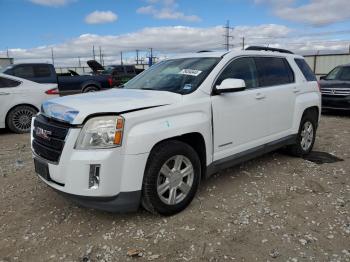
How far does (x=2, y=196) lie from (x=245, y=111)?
3.16 m

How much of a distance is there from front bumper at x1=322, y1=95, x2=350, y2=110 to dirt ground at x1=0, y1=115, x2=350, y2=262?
5.69 meters

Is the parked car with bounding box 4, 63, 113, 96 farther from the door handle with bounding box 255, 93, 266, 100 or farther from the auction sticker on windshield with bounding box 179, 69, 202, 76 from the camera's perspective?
the door handle with bounding box 255, 93, 266, 100

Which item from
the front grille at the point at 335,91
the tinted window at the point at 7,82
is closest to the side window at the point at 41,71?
the tinted window at the point at 7,82

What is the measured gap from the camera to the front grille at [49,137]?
316cm

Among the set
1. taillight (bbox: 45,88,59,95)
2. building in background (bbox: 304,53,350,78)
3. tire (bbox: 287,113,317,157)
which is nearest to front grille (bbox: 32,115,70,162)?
tire (bbox: 287,113,317,157)

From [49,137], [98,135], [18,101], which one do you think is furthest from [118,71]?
[98,135]

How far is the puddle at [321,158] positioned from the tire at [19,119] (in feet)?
20.5

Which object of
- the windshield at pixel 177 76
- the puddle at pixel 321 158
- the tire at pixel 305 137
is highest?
the windshield at pixel 177 76

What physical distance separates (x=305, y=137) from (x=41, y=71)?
307 inches

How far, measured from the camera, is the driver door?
3.93 meters

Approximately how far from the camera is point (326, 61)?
23.4 m

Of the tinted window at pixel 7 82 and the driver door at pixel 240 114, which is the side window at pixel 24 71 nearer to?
the tinted window at pixel 7 82

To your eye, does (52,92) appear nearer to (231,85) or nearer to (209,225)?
(231,85)

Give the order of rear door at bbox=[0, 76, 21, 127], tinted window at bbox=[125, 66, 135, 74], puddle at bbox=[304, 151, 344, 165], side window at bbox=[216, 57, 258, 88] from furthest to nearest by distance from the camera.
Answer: tinted window at bbox=[125, 66, 135, 74]
rear door at bbox=[0, 76, 21, 127]
puddle at bbox=[304, 151, 344, 165]
side window at bbox=[216, 57, 258, 88]
